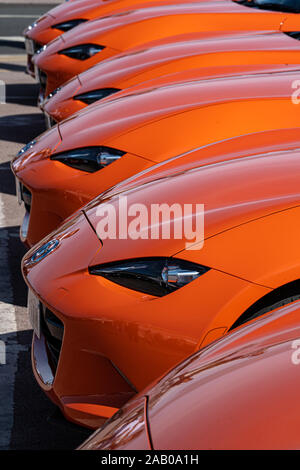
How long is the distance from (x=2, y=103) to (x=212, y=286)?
753cm

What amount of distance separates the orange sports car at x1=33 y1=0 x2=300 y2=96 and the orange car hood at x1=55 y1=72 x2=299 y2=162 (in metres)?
2.35

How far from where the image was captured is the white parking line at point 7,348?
356 centimetres

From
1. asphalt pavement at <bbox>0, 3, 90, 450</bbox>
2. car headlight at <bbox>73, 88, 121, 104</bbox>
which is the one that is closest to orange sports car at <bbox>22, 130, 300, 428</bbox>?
asphalt pavement at <bbox>0, 3, 90, 450</bbox>

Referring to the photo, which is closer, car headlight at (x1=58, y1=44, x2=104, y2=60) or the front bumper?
the front bumper

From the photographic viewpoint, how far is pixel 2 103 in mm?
9961

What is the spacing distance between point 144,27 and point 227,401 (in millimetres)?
5922

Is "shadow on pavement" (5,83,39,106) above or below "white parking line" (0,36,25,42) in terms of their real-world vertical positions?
above

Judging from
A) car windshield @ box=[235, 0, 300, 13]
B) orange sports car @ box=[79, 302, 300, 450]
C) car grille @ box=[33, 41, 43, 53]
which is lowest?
car grille @ box=[33, 41, 43, 53]

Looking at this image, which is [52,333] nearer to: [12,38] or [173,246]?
[173,246]

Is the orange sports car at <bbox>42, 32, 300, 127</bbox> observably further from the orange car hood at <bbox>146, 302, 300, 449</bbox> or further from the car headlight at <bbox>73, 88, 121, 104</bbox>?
the orange car hood at <bbox>146, 302, 300, 449</bbox>

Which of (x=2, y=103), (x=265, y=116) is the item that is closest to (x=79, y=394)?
(x=265, y=116)

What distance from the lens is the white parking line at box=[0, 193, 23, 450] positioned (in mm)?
3558

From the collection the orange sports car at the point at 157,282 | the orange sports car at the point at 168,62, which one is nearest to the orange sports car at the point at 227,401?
the orange sports car at the point at 157,282

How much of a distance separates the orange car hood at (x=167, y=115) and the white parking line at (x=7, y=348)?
0.89m
